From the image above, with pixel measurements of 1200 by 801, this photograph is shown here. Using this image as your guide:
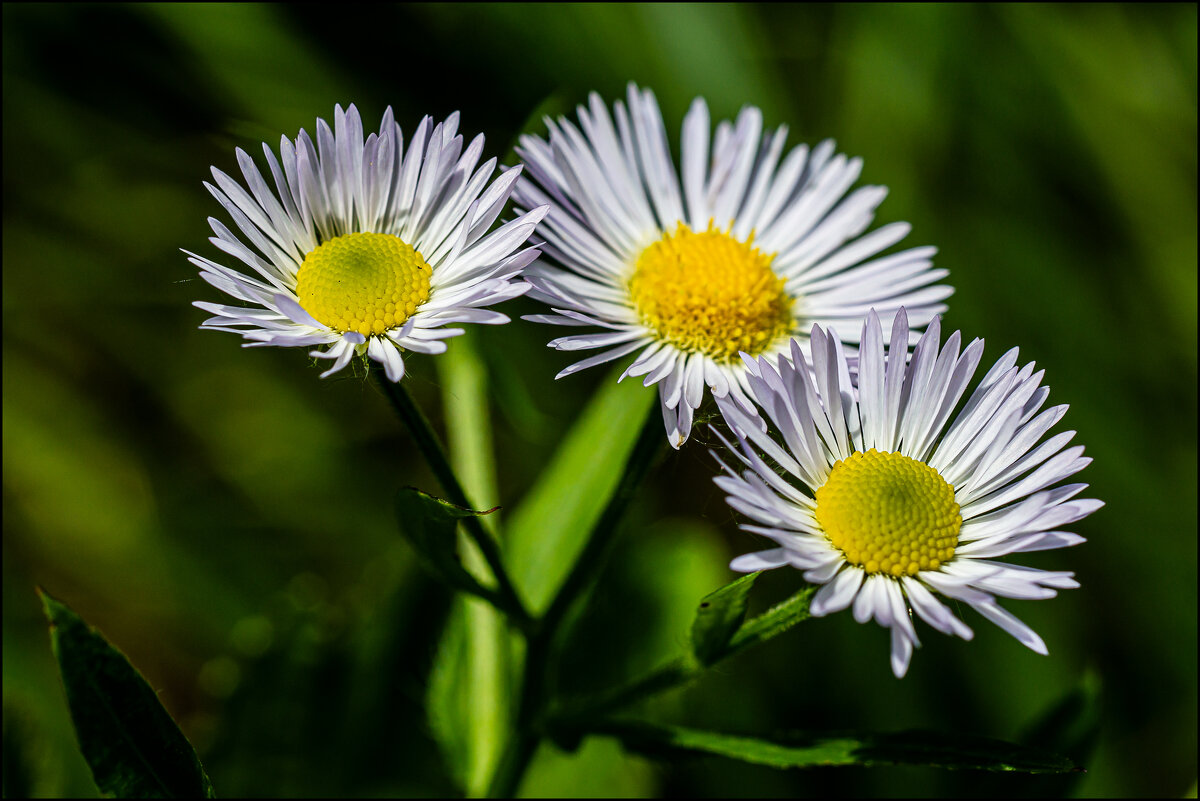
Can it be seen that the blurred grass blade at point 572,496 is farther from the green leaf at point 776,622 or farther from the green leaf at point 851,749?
the green leaf at point 776,622

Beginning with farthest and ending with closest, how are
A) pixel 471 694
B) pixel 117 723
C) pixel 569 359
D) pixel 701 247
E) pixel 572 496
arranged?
pixel 569 359 → pixel 572 496 → pixel 471 694 → pixel 701 247 → pixel 117 723

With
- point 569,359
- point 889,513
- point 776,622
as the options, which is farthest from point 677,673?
point 569,359

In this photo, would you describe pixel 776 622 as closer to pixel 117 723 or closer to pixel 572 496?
pixel 117 723

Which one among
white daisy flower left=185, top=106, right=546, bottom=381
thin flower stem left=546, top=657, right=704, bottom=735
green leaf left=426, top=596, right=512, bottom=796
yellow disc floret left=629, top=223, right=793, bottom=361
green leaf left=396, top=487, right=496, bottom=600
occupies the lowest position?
green leaf left=426, top=596, right=512, bottom=796

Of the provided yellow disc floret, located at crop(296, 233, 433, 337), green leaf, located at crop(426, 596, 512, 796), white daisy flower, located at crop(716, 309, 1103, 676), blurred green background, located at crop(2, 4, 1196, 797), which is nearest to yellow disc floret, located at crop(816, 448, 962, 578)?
white daisy flower, located at crop(716, 309, 1103, 676)

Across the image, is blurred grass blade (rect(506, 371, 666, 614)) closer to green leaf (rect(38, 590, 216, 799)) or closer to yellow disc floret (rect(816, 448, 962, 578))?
yellow disc floret (rect(816, 448, 962, 578))

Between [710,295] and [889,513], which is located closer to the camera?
[889,513]

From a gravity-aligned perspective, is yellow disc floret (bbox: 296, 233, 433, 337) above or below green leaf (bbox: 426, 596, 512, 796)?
above

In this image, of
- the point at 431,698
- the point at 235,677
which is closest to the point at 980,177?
the point at 431,698
